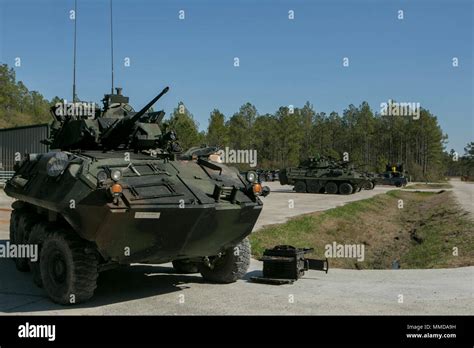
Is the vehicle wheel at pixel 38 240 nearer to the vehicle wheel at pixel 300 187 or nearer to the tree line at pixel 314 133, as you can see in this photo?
the vehicle wheel at pixel 300 187

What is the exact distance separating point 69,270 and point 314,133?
86.1 meters

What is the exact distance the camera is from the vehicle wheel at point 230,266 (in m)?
9.35

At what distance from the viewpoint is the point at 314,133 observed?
92.0m

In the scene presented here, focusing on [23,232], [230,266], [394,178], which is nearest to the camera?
[230,266]

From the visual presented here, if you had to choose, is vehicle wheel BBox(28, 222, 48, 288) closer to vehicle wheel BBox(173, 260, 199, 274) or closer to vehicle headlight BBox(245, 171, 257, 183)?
vehicle wheel BBox(173, 260, 199, 274)

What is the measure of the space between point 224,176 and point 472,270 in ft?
17.5

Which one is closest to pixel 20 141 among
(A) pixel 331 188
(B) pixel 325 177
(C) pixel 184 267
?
(B) pixel 325 177

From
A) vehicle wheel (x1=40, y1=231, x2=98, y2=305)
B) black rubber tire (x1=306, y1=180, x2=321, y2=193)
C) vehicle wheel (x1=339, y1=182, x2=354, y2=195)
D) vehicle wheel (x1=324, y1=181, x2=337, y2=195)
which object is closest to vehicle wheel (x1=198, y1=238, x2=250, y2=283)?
vehicle wheel (x1=40, y1=231, x2=98, y2=305)

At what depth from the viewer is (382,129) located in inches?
3617

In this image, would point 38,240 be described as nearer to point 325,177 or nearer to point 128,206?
point 128,206

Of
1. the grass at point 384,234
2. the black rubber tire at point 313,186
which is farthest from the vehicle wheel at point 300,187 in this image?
the grass at point 384,234

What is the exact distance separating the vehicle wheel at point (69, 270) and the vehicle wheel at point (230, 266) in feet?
7.47

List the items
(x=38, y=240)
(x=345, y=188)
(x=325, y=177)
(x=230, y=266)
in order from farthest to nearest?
(x=325, y=177) < (x=345, y=188) < (x=230, y=266) < (x=38, y=240)

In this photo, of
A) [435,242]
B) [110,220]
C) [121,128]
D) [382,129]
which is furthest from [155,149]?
[382,129]
